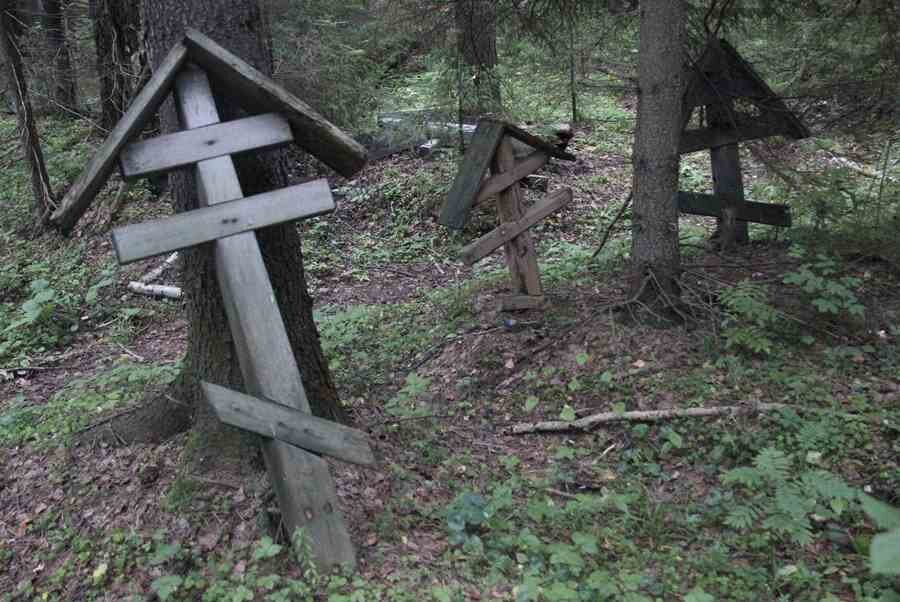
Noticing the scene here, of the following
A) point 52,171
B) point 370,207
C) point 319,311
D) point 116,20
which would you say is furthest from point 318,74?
point 52,171

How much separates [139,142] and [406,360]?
3.57 metres

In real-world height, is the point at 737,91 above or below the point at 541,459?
above

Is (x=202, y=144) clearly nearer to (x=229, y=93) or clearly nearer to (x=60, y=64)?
(x=229, y=93)

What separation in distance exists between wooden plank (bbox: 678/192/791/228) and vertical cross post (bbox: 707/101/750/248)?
6cm

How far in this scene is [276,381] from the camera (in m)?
3.46

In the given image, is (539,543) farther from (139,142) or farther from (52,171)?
(52,171)

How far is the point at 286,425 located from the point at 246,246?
0.87 m

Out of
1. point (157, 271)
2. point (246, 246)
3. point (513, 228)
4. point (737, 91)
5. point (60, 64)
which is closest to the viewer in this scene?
point (246, 246)

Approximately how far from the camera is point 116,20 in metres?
12.6

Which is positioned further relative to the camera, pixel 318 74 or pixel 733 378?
pixel 318 74

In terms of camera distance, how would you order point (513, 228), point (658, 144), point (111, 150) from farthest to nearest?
point (513, 228) < point (658, 144) < point (111, 150)

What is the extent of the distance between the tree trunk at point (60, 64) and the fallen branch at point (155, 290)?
727cm

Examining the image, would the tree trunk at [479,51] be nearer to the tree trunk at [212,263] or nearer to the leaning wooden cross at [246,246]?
the tree trunk at [212,263]

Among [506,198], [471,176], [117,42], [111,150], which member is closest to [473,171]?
[471,176]
